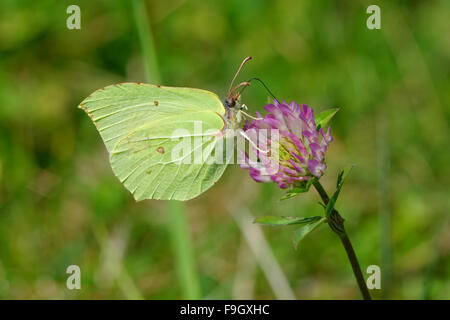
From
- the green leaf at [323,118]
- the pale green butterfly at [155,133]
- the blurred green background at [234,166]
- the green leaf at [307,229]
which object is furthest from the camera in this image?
the blurred green background at [234,166]

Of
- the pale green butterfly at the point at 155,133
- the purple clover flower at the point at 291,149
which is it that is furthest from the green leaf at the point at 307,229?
the pale green butterfly at the point at 155,133

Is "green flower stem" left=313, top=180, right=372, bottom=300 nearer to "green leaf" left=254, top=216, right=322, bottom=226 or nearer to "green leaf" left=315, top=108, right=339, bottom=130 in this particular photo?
"green leaf" left=254, top=216, right=322, bottom=226

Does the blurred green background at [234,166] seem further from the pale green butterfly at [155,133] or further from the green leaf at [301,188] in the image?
the green leaf at [301,188]

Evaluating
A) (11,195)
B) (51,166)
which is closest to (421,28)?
(51,166)

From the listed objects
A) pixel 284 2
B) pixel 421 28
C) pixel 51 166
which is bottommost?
pixel 51 166

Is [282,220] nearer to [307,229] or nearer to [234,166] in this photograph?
[307,229]

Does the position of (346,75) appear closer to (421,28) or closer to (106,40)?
(421,28)
